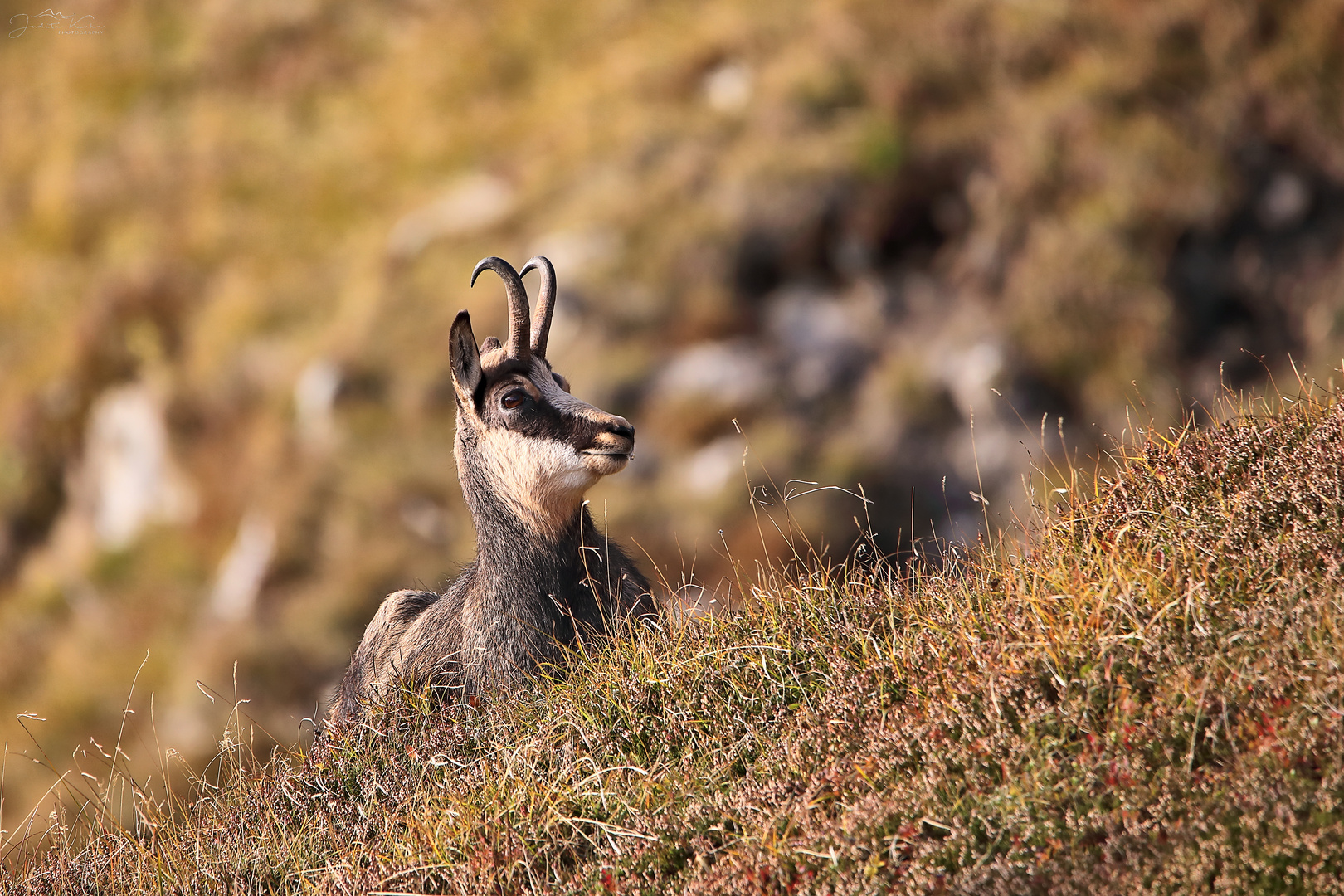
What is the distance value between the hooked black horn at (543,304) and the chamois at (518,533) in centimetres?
2

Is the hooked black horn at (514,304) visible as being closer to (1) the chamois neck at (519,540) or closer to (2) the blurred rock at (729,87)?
(1) the chamois neck at (519,540)

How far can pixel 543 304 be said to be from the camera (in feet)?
25.7

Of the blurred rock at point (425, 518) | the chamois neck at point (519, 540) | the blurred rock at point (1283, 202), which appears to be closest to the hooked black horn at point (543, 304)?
the chamois neck at point (519, 540)

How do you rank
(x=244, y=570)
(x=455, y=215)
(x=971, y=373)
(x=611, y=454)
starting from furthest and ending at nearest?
(x=455, y=215) → (x=244, y=570) → (x=971, y=373) → (x=611, y=454)

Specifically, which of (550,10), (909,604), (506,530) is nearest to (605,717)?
(909,604)

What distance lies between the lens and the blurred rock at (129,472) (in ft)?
64.0

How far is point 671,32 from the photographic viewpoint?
872 inches

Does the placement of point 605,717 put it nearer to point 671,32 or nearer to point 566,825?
point 566,825

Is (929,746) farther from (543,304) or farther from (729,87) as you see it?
(729,87)

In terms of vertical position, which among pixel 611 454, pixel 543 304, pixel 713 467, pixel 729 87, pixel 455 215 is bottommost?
pixel 713 467

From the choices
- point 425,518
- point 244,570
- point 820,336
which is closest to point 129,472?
point 244,570

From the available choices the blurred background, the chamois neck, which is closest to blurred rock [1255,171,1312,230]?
the blurred background

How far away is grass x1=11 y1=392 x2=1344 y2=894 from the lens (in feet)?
12.3

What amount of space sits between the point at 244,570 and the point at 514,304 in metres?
11.5
